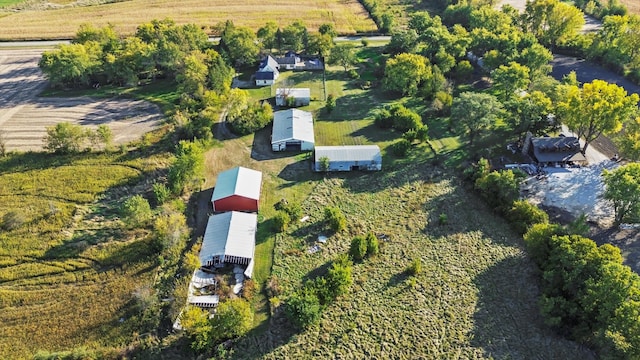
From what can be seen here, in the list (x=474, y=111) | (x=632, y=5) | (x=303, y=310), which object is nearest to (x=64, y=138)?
(x=303, y=310)

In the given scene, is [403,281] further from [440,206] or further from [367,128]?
[367,128]

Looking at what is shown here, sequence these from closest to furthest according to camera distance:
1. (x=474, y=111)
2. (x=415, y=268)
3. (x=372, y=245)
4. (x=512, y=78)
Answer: (x=415, y=268)
(x=372, y=245)
(x=474, y=111)
(x=512, y=78)

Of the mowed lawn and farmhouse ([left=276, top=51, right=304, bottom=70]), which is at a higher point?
farmhouse ([left=276, top=51, right=304, bottom=70])

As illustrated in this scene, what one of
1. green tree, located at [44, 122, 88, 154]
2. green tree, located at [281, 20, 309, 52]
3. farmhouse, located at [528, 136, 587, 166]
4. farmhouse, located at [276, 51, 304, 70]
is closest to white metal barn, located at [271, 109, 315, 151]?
farmhouse, located at [276, 51, 304, 70]

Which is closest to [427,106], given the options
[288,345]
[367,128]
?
[367,128]

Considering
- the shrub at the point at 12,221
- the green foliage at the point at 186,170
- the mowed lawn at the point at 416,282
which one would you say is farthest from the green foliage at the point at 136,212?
the mowed lawn at the point at 416,282

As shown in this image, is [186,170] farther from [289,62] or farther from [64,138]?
[289,62]

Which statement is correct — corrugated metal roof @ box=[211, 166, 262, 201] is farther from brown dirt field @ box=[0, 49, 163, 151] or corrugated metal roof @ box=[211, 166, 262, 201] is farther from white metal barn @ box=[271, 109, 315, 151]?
brown dirt field @ box=[0, 49, 163, 151]
